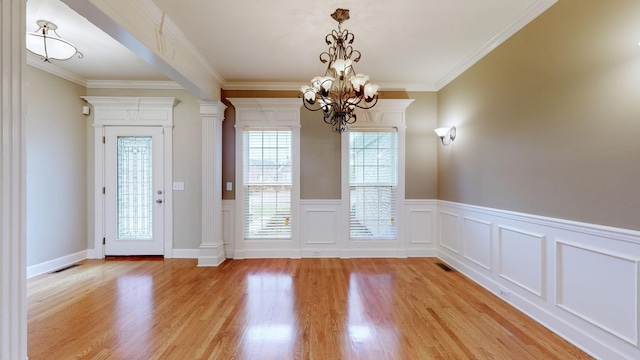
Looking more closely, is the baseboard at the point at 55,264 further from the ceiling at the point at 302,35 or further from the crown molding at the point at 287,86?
the crown molding at the point at 287,86

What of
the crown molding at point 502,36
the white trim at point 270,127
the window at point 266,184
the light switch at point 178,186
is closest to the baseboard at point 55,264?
the light switch at point 178,186

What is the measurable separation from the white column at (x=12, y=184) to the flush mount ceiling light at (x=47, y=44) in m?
1.64

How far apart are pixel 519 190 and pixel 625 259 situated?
934 millimetres

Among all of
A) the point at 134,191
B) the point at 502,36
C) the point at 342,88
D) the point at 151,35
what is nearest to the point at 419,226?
the point at 502,36

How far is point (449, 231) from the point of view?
12.8 ft

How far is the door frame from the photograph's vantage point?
409 centimetres

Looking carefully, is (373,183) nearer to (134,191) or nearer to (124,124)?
(134,191)

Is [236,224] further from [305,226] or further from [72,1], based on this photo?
[72,1]

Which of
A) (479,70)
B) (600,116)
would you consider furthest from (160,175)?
(600,116)

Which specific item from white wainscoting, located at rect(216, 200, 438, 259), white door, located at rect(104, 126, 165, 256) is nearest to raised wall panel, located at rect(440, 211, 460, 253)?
white wainscoting, located at rect(216, 200, 438, 259)

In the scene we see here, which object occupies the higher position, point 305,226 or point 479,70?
point 479,70

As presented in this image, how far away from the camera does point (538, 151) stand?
91.4 inches

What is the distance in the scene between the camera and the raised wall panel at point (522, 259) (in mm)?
2340

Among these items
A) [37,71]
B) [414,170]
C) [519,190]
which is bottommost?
[519,190]
